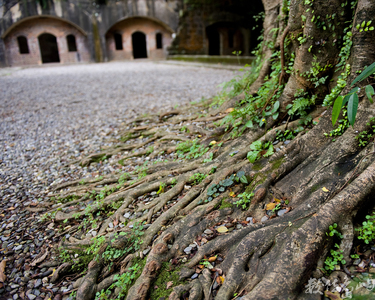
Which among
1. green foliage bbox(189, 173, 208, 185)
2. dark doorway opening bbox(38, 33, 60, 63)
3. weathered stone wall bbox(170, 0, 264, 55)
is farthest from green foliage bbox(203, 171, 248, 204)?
dark doorway opening bbox(38, 33, 60, 63)

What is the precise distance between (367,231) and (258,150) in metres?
1.31

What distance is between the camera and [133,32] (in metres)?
24.6

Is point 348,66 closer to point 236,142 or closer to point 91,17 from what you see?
point 236,142

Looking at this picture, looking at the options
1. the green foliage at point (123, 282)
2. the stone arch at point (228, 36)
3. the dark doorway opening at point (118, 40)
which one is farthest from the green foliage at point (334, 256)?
the dark doorway opening at point (118, 40)

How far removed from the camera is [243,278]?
78.7 inches

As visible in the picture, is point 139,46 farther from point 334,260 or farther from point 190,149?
point 334,260

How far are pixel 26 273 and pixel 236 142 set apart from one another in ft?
9.13

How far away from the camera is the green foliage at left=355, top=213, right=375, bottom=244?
189 cm

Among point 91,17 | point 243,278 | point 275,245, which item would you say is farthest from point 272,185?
point 91,17

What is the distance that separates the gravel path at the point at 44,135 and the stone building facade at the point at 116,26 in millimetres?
12968

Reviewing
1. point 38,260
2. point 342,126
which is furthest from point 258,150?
point 38,260

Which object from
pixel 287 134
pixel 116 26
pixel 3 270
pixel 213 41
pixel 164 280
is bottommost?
pixel 3 270

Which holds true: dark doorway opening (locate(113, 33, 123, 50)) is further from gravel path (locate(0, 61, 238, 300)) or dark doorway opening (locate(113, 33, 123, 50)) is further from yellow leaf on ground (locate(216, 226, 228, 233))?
yellow leaf on ground (locate(216, 226, 228, 233))

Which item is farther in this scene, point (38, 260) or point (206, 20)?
point (206, 20)
